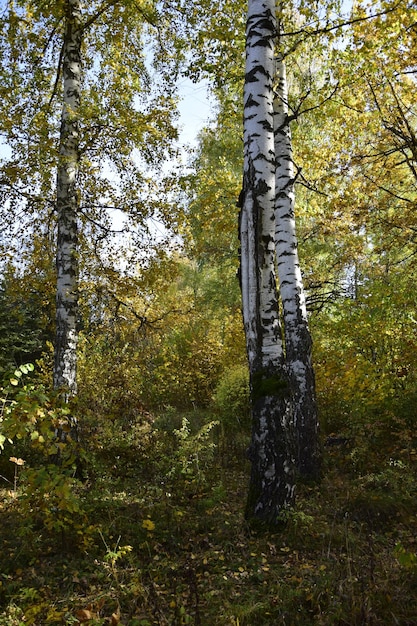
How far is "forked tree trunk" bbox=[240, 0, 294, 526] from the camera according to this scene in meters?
4.01

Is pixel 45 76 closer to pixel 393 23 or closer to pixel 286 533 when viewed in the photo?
pixel 393 23

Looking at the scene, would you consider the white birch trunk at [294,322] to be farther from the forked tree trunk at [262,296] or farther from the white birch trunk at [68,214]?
the white birch trunk at [68,214]

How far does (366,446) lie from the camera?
6.24m

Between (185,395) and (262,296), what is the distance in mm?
8009

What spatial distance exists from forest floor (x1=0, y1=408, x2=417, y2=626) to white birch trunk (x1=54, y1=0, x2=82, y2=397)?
171 cm

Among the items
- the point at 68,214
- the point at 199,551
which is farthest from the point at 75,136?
the point at 199,551

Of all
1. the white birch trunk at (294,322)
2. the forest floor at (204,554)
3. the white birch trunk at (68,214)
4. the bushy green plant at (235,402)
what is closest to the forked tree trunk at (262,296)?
the forest floor at (204,554)

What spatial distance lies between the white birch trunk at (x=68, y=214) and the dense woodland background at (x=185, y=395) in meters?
0.28

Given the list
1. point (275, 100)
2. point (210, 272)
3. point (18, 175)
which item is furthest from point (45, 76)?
point (210, 272)

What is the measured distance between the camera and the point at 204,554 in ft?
12.2

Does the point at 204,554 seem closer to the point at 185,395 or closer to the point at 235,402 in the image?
the point at 235,402

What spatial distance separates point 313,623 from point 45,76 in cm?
898

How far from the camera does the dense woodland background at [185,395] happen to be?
2994mm

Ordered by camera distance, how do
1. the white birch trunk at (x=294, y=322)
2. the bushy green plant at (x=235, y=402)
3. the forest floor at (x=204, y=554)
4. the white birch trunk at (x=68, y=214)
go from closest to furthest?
the forest floor at (x=204, y=554) → the white birch trunk at (x=294, y=322) → the white birch trunk at (x=68, y=214) → the bushy green plant at (x=235, y=402)
